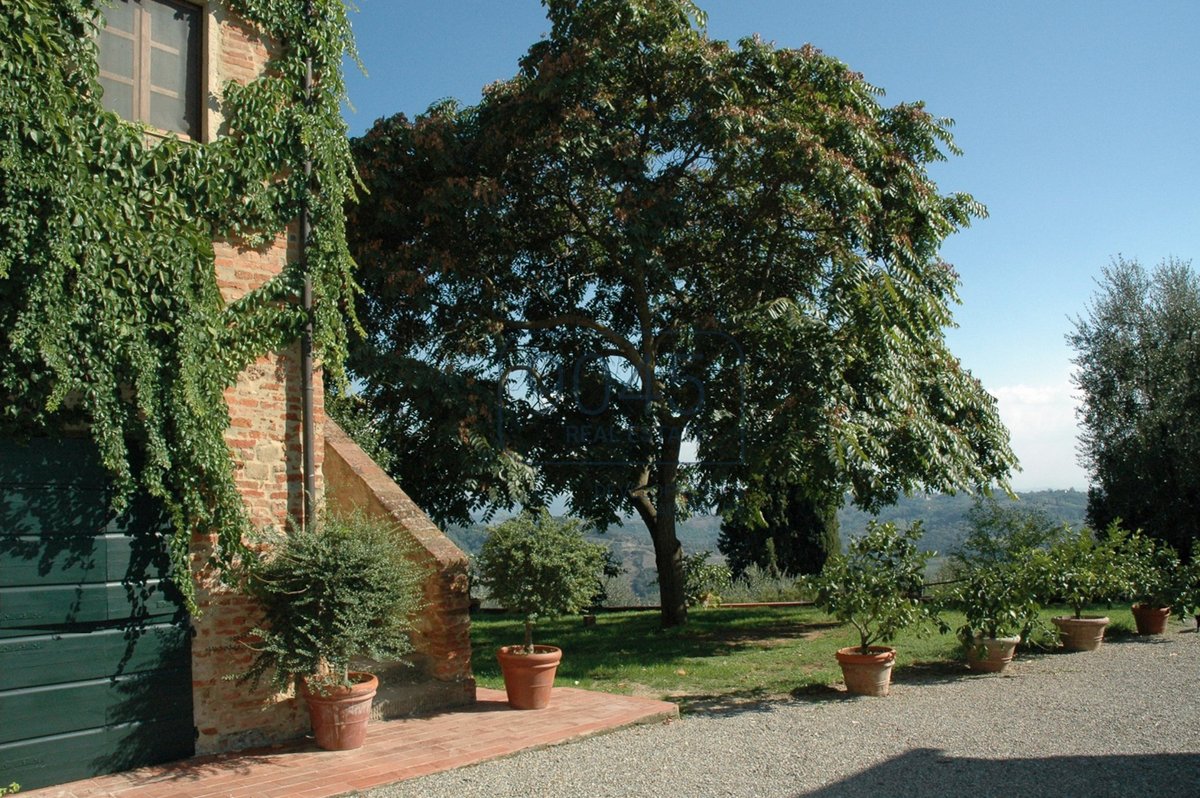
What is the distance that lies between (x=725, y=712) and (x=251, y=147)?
6.65 m

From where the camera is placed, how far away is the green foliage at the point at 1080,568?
11328mm

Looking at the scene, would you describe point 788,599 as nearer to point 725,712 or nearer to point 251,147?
point 725,712

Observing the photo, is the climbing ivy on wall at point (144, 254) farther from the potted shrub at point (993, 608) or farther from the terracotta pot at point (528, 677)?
the potted shrub at point (993, 608)

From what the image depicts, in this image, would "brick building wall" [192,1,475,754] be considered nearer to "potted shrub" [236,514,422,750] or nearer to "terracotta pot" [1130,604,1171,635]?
"potted shrub" [236,514,422,750]

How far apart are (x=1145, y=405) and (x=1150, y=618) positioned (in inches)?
334

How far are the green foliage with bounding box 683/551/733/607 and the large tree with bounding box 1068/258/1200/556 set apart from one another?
336 inches

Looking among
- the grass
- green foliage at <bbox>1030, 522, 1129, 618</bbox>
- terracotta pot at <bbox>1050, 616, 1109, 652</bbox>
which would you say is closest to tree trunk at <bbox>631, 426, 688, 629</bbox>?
the grass

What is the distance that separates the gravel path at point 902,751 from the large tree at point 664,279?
3.38 meters

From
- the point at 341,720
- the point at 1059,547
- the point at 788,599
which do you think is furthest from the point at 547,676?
the point at 788,599

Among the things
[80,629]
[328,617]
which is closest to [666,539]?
[328,617]

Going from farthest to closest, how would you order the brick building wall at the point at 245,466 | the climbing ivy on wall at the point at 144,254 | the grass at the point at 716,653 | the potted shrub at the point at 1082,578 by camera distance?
the potted shrub at the point at 1082,578 < the grass at the point at 716,653 < the brick building wall at the point at 245,466 < the climbing ivy on wall at the point at 144,254

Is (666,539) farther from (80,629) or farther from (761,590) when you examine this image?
(80,629)

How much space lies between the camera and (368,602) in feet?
23.2

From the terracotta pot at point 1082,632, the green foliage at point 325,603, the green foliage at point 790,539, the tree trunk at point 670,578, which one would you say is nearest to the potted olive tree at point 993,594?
the terracotta pot at point 1082,632
